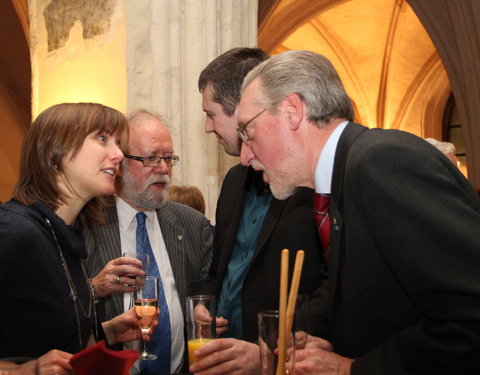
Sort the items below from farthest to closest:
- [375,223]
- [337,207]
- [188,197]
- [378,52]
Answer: [378,52] → [188,197] → [337,207] → [375,223]

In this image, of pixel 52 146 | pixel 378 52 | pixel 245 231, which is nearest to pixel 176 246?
pixel 245 231

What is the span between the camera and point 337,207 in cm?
186

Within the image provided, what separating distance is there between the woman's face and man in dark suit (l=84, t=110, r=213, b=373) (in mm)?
386

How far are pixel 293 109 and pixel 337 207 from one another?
365mm

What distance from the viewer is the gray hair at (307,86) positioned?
2039 mm

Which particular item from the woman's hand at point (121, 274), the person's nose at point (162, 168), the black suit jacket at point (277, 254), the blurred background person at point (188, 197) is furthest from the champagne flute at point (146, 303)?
the blurred background person at point (188, 197)

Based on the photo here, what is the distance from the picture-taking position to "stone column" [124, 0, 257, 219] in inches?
211

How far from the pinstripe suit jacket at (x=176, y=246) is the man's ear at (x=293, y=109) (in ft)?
3.65

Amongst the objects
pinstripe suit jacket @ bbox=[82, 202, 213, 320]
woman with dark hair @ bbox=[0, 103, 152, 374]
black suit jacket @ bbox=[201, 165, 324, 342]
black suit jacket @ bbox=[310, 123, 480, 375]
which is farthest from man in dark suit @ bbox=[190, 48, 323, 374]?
black suit jacket @ bbox=[310, 123, 480, 375]

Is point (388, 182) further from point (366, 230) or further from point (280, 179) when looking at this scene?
point (280, 179)

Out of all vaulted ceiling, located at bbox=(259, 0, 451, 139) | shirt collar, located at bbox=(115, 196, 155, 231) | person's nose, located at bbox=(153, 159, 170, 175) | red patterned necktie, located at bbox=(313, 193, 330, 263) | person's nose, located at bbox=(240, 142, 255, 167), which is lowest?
shirt collar, located at bbox=(115, 196, 155, 231)

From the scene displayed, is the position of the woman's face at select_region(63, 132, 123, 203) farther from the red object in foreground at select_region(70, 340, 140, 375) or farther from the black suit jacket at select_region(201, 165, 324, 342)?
the red object in foreground at select_region(70, 340, 140, 375)

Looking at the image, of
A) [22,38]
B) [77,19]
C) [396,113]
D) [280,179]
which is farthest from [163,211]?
[396,113]

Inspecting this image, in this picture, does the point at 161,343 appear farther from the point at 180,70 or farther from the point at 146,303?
the point at 180,70
